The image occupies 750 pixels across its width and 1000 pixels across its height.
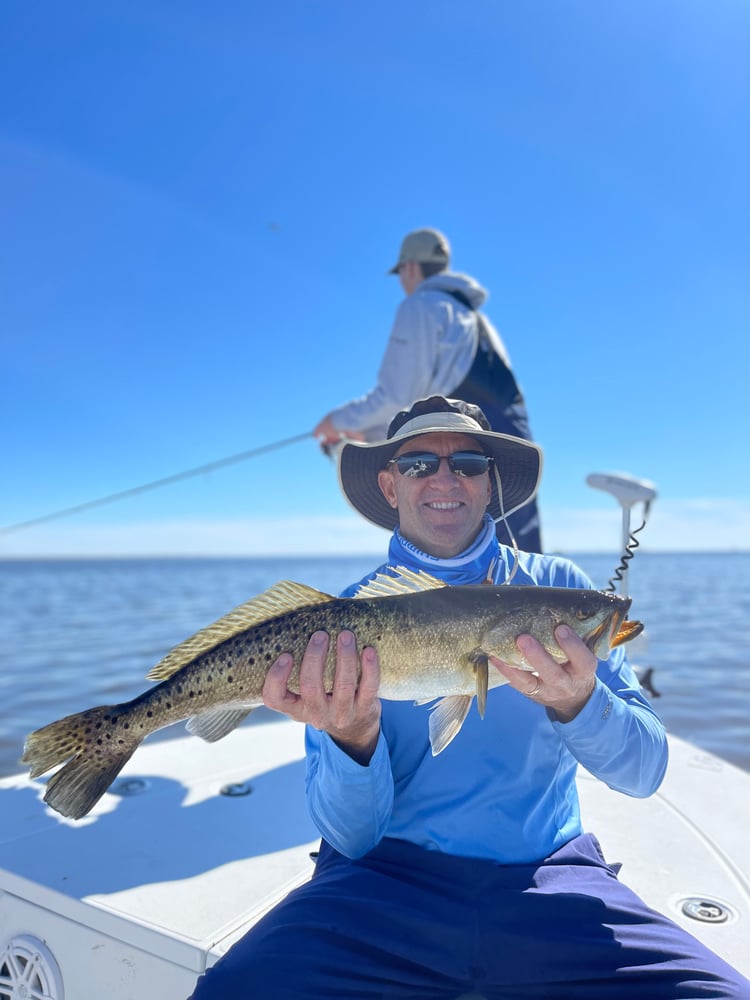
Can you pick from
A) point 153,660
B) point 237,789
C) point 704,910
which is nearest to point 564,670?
point 704,910

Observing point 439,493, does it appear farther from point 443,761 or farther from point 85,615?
point 85,615

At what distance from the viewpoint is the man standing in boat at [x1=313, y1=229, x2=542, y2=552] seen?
528 cm

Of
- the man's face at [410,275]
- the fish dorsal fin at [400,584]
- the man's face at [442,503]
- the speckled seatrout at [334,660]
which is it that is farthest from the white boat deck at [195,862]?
the man's face at [410,275]

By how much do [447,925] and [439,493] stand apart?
175cm

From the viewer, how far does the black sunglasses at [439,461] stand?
129 inches

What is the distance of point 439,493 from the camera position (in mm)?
3301

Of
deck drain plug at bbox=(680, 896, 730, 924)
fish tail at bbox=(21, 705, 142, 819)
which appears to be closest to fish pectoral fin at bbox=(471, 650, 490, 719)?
fish tail at bbox=(21, 705, 142, 819)

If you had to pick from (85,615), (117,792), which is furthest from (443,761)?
(85,615)

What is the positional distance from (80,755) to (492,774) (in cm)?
163

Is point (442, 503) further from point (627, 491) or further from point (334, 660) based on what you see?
point (627, 491)

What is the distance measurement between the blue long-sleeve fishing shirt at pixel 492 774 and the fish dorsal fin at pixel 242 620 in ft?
1.75

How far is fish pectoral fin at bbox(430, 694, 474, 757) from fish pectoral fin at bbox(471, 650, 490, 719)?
6 cm

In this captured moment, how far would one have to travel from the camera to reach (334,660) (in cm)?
269

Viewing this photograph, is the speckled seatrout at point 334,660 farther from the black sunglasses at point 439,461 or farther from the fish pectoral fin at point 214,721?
the black sunglasses at point 439,461
